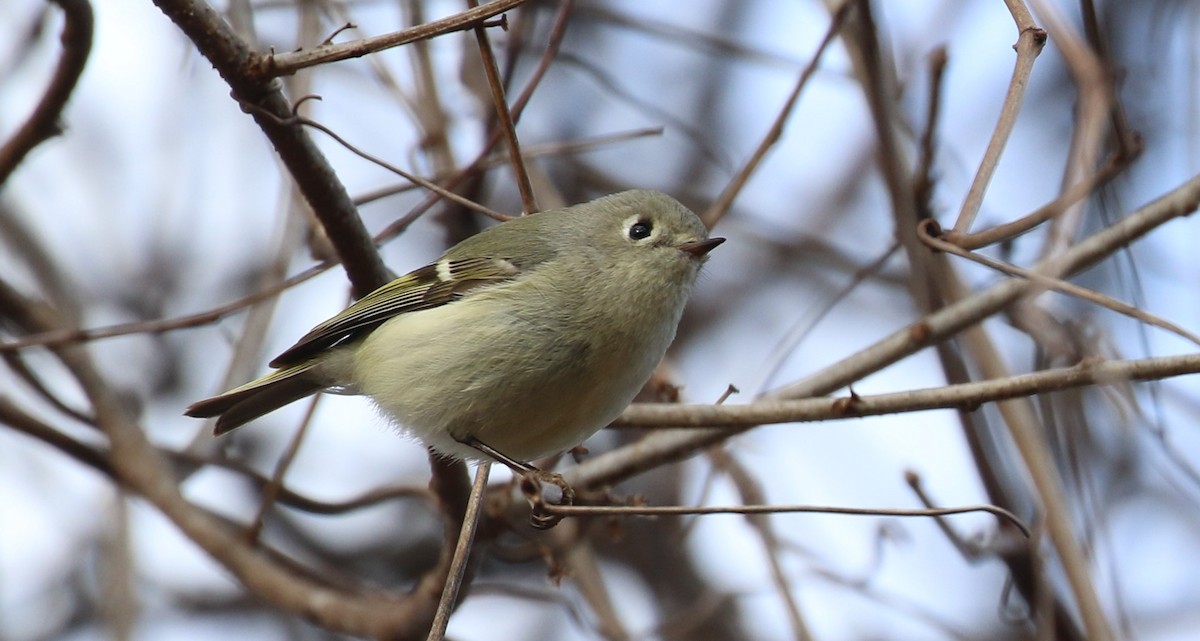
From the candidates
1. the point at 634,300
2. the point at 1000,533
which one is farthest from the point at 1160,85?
the point at 634,300

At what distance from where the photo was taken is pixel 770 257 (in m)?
3.94

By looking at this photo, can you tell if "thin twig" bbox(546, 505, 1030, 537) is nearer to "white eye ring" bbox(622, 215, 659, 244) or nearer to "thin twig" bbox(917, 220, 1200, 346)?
"thin twig" bbox(917, 220, 1200, 346)

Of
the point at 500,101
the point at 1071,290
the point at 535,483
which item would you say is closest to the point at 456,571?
the point at 535,483

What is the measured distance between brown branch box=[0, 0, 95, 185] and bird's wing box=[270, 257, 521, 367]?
55cm

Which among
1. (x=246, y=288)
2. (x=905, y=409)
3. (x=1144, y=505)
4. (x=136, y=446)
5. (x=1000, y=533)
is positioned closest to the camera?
(x=905, y=409)

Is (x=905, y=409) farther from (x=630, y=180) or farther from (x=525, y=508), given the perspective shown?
(x=630, y=180)

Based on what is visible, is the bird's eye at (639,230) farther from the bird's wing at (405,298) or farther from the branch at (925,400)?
the branch at (925,400)

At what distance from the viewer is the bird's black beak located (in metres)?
2.00

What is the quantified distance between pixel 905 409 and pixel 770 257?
247 cm

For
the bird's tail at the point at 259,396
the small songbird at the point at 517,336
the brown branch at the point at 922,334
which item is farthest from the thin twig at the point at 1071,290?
the bird's tail at the point at 259,396

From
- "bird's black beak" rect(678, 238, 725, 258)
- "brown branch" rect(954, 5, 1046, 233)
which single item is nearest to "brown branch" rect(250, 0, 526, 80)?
"brown branch" rect(954, 5, 1046, 233)

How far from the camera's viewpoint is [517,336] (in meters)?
1.88

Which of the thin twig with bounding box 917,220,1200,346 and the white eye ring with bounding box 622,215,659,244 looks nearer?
the thin twig with bounding box 917,220,1200,346

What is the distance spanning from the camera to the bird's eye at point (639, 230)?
210 centimetres
